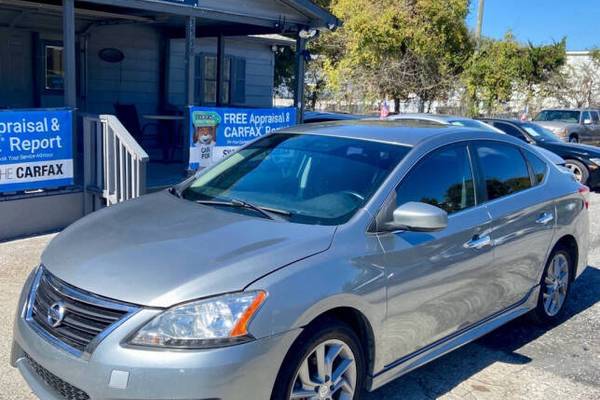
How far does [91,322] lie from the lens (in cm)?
278

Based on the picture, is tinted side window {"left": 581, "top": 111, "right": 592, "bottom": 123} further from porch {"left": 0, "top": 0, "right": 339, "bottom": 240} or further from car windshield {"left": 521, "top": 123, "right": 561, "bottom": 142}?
porch {"left": 0, "top": 0, "right": 339, "bottom": 240}

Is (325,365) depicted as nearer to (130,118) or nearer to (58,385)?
(58,385)

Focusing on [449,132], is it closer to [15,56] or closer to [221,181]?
[221,181]

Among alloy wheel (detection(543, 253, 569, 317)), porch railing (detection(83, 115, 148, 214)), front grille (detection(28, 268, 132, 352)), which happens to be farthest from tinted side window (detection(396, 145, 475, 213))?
porch railing (detection(83, 115, 148, 214))

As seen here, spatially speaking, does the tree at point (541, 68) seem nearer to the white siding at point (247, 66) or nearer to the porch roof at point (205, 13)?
the white siding at point (247, 66)

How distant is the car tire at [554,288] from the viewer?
16.7ft

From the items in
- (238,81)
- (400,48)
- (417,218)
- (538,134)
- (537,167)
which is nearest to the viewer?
(417,218)

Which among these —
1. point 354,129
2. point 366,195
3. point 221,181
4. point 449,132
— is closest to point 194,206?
point 221,181

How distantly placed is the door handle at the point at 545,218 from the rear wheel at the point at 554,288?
35 centimetres

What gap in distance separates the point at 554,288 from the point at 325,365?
2934 millimetres

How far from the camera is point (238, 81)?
50.3 feet

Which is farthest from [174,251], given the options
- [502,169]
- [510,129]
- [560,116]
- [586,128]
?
[560,116]

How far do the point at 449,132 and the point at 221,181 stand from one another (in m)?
1.61

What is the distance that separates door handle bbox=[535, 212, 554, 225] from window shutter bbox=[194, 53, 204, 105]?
418 inches
